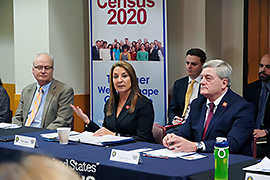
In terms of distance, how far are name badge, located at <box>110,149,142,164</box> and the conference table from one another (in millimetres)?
28

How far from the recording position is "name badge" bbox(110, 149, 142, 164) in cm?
251

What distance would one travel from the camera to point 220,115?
3.27 m

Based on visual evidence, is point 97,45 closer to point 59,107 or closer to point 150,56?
point 150,56

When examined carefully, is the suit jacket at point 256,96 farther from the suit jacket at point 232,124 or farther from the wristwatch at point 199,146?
the wristwatch at point 199,146

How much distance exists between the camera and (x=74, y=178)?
666mm

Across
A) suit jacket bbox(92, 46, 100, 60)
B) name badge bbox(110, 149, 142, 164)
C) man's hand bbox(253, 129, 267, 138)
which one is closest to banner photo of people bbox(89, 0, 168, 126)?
suit jacket bbox(92, 46, 100, 60)

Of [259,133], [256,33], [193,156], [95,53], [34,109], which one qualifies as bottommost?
[259,133]

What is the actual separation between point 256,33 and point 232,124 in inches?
132

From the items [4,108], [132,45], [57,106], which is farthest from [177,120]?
[4,108]

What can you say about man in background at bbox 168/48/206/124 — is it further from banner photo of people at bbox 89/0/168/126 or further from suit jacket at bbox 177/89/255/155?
suit jacket at bbox 177/89/255/155

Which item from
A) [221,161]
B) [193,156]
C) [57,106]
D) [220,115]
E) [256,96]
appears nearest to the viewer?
[221,161]

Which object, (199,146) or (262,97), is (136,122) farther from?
(262,97)

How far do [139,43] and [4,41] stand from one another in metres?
3.59

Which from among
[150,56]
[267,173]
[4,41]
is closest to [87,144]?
[267,173]
